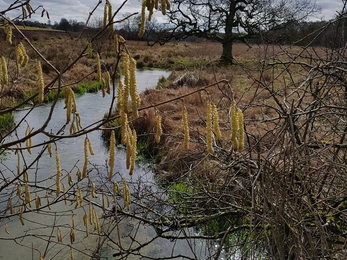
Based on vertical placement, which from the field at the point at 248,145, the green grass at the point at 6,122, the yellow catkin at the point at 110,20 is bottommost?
the green grass at the point at 6,122

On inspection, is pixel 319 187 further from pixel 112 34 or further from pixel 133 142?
pixel 112 34

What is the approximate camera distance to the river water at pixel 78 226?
3.32 metres

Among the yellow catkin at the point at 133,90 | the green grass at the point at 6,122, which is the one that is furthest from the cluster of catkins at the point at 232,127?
the green grass at the point at 6,122

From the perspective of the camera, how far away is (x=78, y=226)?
4.02 metres

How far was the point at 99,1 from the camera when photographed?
118cm

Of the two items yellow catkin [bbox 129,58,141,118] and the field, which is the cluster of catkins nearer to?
the field

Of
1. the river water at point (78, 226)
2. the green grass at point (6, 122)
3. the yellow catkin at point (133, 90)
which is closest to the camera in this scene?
the yellow catkin at point (133, 90)

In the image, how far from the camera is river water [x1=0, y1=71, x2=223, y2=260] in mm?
3324

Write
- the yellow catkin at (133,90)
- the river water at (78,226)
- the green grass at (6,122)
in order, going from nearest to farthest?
1. the yellow catkin at (133,90)
2. the river water at (78,226)
3. the green grass at (6,122)

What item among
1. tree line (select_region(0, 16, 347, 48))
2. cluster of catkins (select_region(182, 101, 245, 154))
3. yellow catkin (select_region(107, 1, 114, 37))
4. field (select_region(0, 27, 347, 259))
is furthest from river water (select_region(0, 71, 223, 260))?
tree line (select_region(0, 16, 347, 48))

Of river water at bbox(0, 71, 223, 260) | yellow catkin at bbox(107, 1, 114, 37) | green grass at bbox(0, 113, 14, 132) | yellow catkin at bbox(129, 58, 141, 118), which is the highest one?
yellow catkin at bbox(107, 1, 114, 37)

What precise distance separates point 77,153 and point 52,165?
0.65 metres

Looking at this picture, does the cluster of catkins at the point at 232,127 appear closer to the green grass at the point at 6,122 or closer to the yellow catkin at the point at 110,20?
the yellow catkin at the point at 110,20

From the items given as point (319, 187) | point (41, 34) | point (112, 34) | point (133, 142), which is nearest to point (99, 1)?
point (112, 34)
